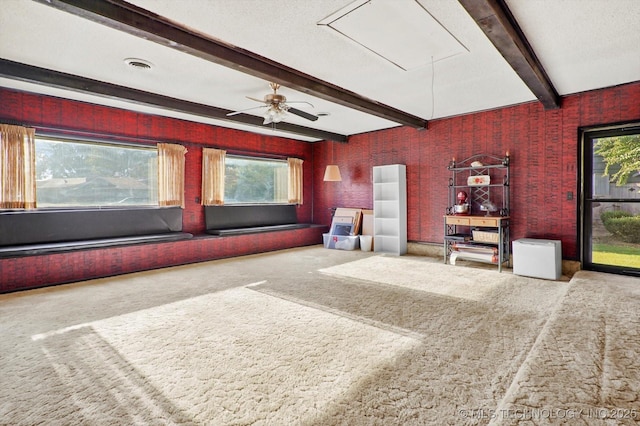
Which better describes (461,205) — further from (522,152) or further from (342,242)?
(342,242)

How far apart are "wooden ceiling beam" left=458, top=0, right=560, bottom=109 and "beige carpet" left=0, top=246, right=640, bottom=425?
8.11ft

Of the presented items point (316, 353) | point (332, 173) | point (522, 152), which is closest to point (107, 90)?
point (316, 353)

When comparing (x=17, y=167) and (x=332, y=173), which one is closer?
(x=17, y=167)

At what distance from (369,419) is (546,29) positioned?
3594 mm

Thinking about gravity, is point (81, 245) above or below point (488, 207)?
below

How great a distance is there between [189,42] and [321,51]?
131 cm

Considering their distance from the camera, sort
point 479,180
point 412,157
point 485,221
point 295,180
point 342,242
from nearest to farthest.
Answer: point 485,221 < point 479,180 < point 412,157 < point 342,242 < point 295,180

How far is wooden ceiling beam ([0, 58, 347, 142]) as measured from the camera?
11.9 ft

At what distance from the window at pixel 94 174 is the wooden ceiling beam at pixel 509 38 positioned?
5.47m

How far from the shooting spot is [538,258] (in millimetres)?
4598

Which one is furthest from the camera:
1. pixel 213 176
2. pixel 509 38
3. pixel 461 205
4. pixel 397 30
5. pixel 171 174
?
pixel 213 176

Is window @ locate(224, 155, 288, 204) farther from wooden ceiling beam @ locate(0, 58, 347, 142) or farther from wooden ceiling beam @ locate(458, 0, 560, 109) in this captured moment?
wooden ceiling beam @ locate(458, 0, 560, 109)

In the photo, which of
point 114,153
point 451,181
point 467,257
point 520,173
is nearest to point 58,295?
point 114,153

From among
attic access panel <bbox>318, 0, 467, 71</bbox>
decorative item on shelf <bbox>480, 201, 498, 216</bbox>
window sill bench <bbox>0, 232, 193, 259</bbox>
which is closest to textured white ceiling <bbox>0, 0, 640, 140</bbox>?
attic access panel <bbox>318, 0, 467, 71</bbox>
